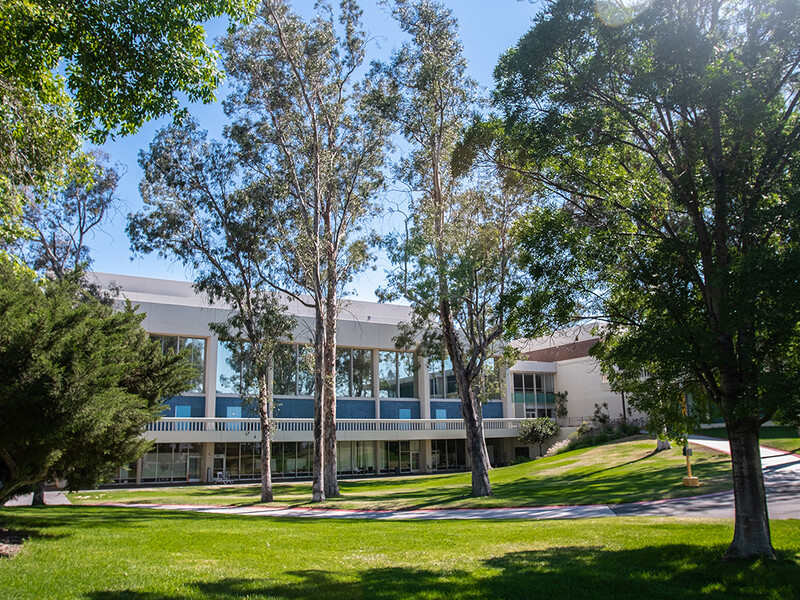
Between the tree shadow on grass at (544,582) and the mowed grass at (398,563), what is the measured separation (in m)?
0.02

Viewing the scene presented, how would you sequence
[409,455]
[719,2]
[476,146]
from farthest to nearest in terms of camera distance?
1. [409,455]
2. [476,146]
3. [719,2]

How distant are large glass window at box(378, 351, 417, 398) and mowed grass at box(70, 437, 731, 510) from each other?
7534mm

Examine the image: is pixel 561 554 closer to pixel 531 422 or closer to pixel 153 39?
pixel 153 39

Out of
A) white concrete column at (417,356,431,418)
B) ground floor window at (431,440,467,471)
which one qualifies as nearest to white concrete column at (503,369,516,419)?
ground floor window at (431,440,467,471)

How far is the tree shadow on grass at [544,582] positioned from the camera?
24.0ft

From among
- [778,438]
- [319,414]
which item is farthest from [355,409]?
[778,438]

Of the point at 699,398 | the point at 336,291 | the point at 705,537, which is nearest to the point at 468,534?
the point at 705,537

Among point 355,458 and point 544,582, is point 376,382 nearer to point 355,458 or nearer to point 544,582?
point 355,458

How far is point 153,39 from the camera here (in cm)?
810

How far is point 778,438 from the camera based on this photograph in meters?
30.6

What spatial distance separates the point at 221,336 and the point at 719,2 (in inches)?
905

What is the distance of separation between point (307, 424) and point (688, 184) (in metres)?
31.5

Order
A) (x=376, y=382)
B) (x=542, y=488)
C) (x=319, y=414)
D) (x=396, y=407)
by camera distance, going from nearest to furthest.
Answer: (x=319, y=414) < (x=542, y=488) < (x=376, y=382) < (x=396, y=407)

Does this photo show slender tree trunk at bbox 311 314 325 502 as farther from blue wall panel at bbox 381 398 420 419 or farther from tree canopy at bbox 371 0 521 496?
blue wall panel at bbox 381 398 420 419
